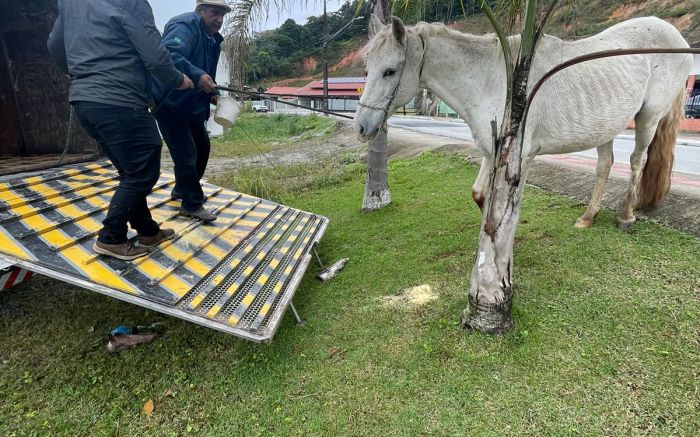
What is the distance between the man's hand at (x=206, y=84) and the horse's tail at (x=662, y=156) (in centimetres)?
438

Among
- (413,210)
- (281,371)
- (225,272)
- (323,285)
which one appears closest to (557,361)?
(281,371)

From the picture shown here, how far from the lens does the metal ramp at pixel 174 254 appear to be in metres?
2.53

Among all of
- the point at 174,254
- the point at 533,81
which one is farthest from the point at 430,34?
the point at 174,254

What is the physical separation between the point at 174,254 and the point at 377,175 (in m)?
3.47

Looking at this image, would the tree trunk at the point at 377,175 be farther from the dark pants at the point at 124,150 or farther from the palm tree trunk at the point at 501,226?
the dark pants at the point at 124,150

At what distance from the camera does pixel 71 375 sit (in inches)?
105

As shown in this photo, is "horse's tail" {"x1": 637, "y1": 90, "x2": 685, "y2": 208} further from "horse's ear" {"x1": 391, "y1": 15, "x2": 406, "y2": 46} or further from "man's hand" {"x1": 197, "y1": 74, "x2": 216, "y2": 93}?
"man's hand" {"x1": 197, "y1": 74, "x2": 216, "y2": 93}

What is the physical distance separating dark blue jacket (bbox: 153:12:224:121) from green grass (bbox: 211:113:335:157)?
12.6 m

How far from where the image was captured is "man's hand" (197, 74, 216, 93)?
3.38 m

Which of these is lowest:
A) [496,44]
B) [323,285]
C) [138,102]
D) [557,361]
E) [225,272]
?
[323,285]

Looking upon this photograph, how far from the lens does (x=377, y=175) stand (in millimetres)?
6020

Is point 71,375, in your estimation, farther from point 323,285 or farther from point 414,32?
point 414,32

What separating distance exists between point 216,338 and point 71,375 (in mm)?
921

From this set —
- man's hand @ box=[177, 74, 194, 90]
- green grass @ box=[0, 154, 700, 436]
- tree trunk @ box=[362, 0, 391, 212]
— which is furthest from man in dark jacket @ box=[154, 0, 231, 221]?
tree trunk @ box=[362, 0, 391, 212]
